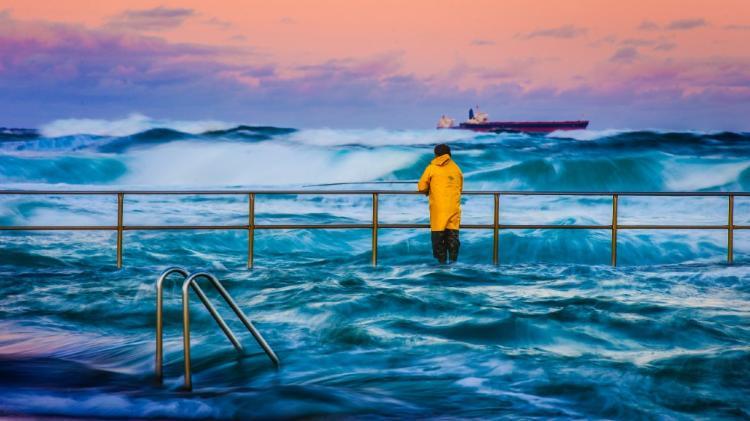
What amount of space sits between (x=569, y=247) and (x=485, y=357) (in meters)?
23.0

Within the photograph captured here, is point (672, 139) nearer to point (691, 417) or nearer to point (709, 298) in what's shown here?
point (709, 298)

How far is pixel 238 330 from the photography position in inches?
356

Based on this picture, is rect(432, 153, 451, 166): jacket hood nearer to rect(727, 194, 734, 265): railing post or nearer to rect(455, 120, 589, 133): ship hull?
rect(727, 194, 734, 265): railing post

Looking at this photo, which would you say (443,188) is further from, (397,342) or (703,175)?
(703,175)

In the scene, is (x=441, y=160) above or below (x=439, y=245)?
above

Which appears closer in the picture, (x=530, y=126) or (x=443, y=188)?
(x=443, y=188)

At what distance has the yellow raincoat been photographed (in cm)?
1136

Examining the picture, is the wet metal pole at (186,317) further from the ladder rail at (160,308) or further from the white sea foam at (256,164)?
the white sea foam at (256,164)

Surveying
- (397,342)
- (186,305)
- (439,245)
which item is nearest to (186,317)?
(186,305)

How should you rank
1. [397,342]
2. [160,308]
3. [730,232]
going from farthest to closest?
1. [730,232]
2. [397,342]
3. [160,308]

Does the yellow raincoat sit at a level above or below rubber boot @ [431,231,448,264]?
above

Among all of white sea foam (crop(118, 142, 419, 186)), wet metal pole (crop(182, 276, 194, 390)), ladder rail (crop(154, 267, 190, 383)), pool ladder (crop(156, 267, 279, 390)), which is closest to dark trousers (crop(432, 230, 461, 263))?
pool ladder (crop(156, 267, 279, 390))

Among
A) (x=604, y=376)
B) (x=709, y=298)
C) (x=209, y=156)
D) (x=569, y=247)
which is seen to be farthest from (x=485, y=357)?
(x=209, y=156)

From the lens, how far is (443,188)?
11375mm
